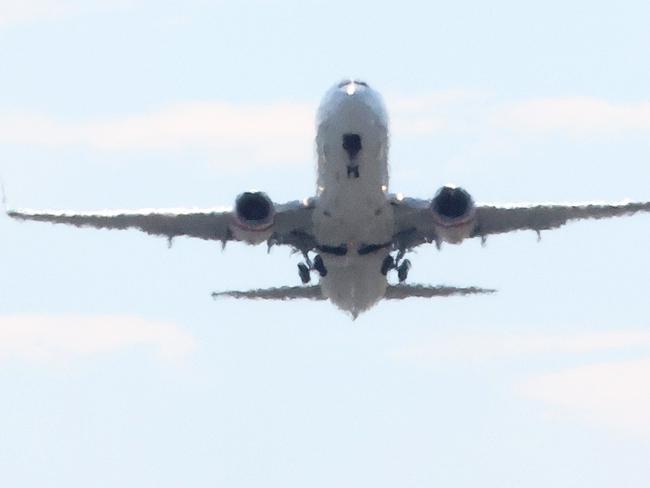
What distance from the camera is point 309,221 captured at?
59.8 m

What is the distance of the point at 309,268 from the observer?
62531mm

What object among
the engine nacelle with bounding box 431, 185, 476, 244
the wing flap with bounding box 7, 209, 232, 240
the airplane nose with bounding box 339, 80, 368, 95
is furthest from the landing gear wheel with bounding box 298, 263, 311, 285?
the airplane nose with bounding box 339, 80, 368, 95

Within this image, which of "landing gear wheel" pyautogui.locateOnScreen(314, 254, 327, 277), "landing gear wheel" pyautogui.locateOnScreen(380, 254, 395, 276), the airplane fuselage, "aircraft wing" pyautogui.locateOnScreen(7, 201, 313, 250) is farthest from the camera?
"landing gear wheel" pyautogui.locateOnScreen(314, 254, 327, 277)

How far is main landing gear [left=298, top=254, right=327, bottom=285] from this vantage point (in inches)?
2419

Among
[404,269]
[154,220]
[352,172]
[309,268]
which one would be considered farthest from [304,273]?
[352,172]

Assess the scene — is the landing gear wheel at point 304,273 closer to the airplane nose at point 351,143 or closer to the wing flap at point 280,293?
the wing flap at point 280,293

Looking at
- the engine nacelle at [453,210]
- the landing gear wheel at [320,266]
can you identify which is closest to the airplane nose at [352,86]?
the engine nacelle at [453,210]

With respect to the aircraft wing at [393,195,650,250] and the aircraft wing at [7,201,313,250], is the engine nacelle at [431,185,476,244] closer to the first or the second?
the aircraft wing at [393,195,650,250]

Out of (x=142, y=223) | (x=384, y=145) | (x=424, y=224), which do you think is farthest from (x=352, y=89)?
(x=142, y=223)

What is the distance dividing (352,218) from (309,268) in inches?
228

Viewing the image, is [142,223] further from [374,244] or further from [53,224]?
[374,244]

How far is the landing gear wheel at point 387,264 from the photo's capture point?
61.1 metres

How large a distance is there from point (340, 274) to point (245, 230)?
4833 mm

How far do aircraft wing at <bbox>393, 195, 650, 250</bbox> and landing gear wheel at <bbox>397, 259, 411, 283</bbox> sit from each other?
2.89 ft
